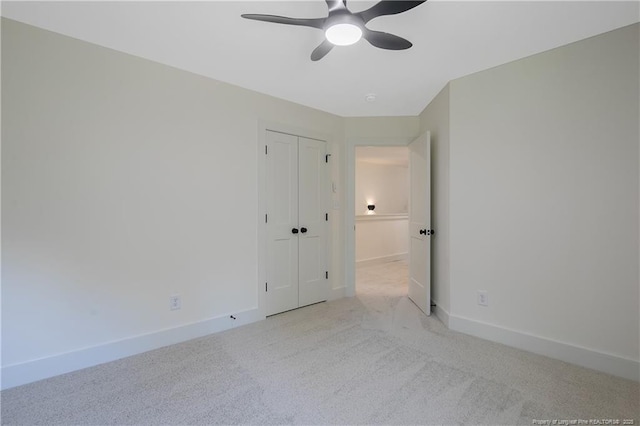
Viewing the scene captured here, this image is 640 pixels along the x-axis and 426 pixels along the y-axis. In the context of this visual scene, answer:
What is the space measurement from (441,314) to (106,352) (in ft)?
9.90

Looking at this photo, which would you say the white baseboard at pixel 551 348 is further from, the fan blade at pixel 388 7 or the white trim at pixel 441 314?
the fan blade at pixel 388 7

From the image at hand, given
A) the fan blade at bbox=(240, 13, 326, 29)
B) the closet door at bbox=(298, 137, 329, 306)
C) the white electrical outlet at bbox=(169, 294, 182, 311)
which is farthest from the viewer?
the closet door at bbox=(298, 137, 329, 306)

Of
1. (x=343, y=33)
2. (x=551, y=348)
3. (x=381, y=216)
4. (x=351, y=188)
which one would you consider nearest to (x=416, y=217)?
(x=351, y=188)

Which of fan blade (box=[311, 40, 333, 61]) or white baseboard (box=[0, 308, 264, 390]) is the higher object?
fan blade (box=[311, 40, 333, 61])

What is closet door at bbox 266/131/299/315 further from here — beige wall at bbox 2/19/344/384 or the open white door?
the open white door

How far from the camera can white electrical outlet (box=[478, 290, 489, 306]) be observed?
2675 mm

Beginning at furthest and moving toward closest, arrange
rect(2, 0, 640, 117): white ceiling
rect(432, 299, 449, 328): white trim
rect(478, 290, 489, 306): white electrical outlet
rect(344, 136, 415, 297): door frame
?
rect(344, 136, 415, 297): door frame → rect(432, 299, 449, 328): white trim → rect(478, 290, 489, 306): white electrical outlet → rect(2, 0, 640, 117): white ceiling

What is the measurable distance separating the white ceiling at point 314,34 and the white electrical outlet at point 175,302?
78.8 inches

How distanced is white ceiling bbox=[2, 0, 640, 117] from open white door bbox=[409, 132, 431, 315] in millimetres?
798

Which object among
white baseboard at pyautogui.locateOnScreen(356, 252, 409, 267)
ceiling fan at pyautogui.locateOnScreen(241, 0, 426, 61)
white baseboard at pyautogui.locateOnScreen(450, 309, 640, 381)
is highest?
ceiling fan at pyautogui.locateOnScreen(241, 0, 426, 61)

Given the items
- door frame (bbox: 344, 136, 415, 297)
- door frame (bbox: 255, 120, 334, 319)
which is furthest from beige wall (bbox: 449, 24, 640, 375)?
door frame (bbox: 255, 120, 334, 319)

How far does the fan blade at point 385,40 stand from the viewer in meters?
1.68

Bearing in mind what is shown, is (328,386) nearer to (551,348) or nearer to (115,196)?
(551,348)

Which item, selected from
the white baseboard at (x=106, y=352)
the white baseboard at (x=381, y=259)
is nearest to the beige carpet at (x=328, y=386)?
the white baseboard at (x=106, y=352)
